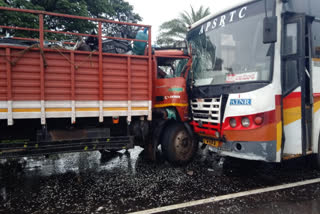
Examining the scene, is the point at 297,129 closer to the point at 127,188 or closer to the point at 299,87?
the point at 299,87

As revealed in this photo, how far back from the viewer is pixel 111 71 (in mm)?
4301

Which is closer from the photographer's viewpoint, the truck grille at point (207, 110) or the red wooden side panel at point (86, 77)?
the red wooden side panel at point (86, 77)

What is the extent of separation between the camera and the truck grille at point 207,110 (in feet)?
14.7

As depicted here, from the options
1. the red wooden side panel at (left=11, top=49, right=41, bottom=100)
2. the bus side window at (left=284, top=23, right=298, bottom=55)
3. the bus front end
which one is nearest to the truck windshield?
the bus front end

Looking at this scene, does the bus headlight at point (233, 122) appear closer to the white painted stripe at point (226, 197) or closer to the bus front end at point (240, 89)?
the bus front end at point (240, 89)

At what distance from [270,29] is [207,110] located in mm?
1809

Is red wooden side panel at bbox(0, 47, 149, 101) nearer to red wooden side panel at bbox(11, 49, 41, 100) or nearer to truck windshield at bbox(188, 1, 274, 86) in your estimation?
red wooden side panel at bbox(11, 49, 41, 100)

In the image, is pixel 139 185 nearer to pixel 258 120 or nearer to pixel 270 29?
pixel 258 120

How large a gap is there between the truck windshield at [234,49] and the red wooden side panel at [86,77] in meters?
2.23

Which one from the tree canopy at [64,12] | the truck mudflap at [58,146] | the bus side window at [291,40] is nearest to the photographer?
the truck mudflap at [58,146]

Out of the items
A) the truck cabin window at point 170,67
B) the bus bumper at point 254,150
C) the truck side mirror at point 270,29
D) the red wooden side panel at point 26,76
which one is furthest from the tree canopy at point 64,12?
the bus bumper at point 254,150

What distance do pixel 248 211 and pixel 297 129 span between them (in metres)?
1.84

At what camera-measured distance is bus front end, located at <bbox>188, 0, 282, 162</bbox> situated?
392 cm

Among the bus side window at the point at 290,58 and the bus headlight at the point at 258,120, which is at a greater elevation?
the bus side window at the point at 290,58
